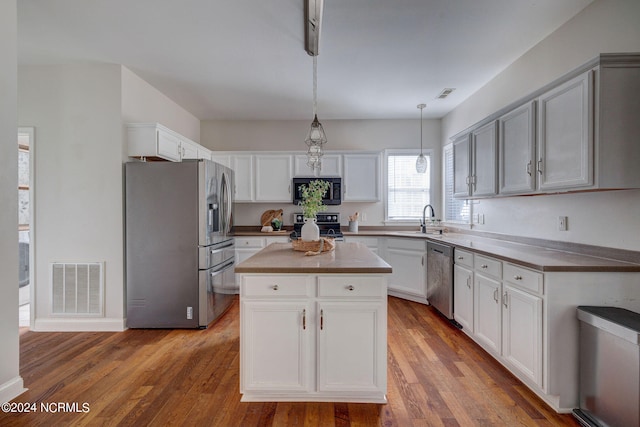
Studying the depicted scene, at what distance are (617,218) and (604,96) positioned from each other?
0.82m

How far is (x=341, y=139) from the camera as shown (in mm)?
5156

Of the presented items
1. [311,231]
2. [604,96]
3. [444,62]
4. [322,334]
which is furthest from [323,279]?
[444,62]

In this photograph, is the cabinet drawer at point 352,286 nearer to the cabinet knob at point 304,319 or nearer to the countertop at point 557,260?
the cabinet knob at point 304,319

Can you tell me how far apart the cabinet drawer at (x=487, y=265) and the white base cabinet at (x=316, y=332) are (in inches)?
44.0

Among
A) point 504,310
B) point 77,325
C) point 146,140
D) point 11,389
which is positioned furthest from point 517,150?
point 77,325

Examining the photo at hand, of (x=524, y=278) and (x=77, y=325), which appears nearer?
(x=524, y=278)

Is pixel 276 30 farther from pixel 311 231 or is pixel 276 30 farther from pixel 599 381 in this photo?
pixel 599 381

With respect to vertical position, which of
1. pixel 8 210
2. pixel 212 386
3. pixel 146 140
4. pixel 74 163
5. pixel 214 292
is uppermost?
pixel 146 140

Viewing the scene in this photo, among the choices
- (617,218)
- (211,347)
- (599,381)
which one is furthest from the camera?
(211,347)

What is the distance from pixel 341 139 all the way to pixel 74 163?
3.56m

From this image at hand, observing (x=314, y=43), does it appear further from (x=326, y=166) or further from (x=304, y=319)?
(x=326, y=166)

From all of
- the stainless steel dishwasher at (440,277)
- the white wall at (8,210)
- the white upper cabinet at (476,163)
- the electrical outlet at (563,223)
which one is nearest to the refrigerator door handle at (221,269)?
the white wall at (8,210)

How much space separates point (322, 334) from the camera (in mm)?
1940

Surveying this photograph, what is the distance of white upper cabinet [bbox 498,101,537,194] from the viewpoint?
Answer: 94.3 inches
